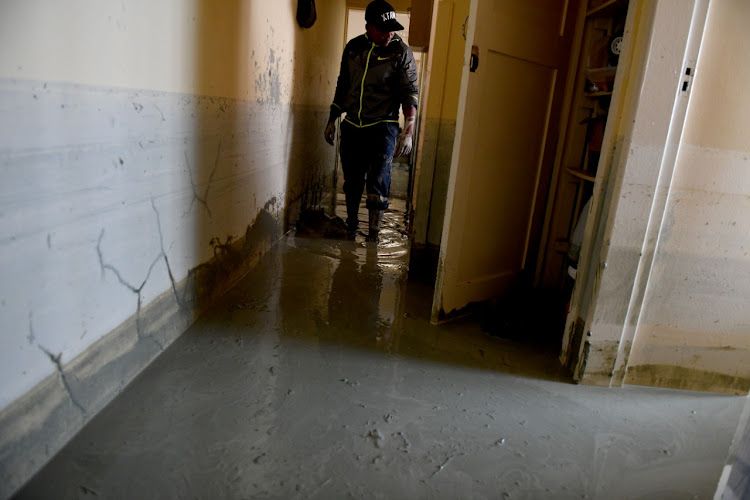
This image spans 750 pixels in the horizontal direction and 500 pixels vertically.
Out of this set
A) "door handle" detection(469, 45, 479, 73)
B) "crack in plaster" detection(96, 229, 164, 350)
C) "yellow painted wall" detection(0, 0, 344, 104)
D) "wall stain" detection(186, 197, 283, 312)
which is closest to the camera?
"yellow painted wall" detection(0, 0, 344, 104)

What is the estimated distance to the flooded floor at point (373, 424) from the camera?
4.24 feet

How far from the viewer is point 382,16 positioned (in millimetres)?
3109

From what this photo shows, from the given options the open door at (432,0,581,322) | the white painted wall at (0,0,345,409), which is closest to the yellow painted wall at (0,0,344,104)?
the white painted wall at (0,0,345,409)

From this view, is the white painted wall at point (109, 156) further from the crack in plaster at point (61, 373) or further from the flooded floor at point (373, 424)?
the flooded floor at point (373, 424)

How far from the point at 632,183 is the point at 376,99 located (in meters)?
2.00

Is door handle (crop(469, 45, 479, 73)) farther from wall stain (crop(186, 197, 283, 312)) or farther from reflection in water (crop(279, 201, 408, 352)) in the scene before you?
wall stain (crop(186, 197, 283, 312))

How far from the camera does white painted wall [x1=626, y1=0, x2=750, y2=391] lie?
1.67 metres

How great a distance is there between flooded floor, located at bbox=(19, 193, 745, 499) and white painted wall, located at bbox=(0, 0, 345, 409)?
28 cm

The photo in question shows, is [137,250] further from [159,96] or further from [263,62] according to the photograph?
[263,62]

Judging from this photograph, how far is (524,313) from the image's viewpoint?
8.13 feet

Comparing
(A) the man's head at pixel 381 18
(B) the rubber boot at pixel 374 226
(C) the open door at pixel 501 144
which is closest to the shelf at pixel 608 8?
(C) the open door at pixel 501 144

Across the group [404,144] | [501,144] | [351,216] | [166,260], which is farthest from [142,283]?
[351,216]

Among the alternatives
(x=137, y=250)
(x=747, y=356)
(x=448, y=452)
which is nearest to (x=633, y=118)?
(x=747, y=356)

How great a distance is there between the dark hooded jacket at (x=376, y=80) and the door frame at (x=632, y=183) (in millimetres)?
1709
